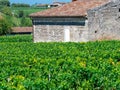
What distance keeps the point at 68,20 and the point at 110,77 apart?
67.0 ft

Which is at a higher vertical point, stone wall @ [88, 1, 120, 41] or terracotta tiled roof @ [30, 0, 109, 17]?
terracotta tiled roof @ [30, 0, 109, 17]

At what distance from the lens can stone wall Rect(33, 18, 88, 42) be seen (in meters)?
32.5

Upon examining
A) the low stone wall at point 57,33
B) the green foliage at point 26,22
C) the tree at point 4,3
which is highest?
the tree at point 4,3

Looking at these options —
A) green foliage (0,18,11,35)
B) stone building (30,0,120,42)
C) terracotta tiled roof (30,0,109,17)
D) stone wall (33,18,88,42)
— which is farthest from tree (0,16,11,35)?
stone building (30,0,120,42)

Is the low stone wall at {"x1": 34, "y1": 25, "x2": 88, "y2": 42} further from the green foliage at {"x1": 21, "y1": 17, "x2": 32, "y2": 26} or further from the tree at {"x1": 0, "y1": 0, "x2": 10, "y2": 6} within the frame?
the tree at {"x1": 0, "y1": 0, "x2": 10, "y2": 6}

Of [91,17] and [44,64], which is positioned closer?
[44,64]

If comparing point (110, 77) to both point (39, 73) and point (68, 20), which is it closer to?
point (39, 73)

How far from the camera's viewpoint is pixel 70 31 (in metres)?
32.8

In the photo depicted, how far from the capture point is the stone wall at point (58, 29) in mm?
32469

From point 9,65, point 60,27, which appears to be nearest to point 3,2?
point 60,27

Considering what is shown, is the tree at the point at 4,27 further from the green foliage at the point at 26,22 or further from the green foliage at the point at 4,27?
the green foliage at the point at 26,22

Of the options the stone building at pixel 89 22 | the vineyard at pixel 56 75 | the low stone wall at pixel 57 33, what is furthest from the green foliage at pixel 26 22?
the vineyard at pixel 56 75

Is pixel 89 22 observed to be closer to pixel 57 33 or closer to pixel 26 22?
pixel 57 33


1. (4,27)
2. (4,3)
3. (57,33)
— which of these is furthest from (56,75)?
(4,3)
